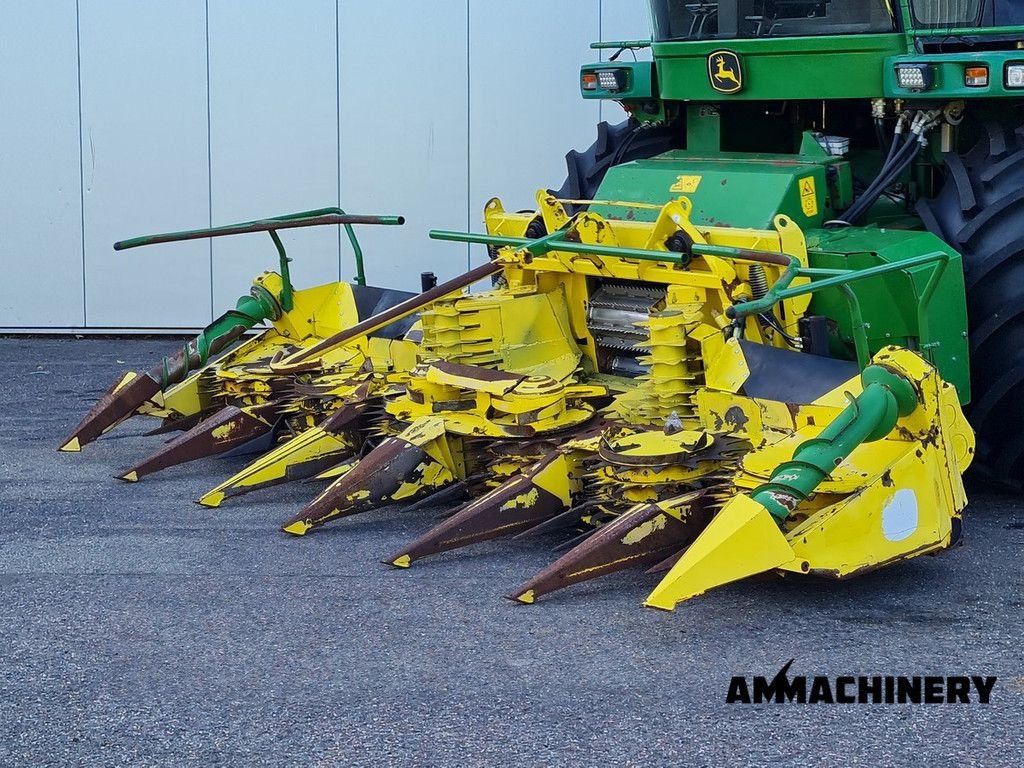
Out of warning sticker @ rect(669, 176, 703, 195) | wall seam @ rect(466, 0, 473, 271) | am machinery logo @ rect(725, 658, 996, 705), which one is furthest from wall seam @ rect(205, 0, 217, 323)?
am machinery logo @ rect(725, 658, 996, 705)

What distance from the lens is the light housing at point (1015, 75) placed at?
5164 mm

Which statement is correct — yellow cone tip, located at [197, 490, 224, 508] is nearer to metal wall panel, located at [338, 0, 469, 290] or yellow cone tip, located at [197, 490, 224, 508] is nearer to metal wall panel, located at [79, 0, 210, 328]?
metal wall panel, located at [338, 0, 469, 290]

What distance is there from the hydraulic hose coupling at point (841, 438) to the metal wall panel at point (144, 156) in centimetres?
583

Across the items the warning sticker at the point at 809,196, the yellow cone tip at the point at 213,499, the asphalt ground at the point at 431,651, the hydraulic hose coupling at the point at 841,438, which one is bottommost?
the asphalt ground at the point at 431,651

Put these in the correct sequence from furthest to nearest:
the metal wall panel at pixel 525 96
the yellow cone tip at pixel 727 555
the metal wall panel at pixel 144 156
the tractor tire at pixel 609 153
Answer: the metal wall panel at pixel 144 156
the metal wall panel at pixel 525 96
the tractor tire at pixel 609 153
the yellow cone tip at pixel 727 555

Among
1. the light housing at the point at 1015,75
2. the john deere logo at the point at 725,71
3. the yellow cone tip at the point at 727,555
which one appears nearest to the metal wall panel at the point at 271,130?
the john deere logo at the point at 725,71

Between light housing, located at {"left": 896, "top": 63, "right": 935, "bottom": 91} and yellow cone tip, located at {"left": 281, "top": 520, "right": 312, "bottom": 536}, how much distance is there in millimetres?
2616

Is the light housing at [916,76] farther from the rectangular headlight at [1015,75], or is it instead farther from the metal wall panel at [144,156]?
the metal wall panel at [144,156]

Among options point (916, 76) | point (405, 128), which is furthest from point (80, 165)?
point (916, 76)

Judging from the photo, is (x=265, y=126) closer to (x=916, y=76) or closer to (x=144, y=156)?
(x=144, y=156)

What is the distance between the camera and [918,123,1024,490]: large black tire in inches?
204

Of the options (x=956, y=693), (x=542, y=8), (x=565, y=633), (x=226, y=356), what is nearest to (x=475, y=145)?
(x=542, y=8)

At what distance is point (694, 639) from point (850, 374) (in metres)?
1.06

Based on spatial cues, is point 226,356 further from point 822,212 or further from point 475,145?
point 475,145
